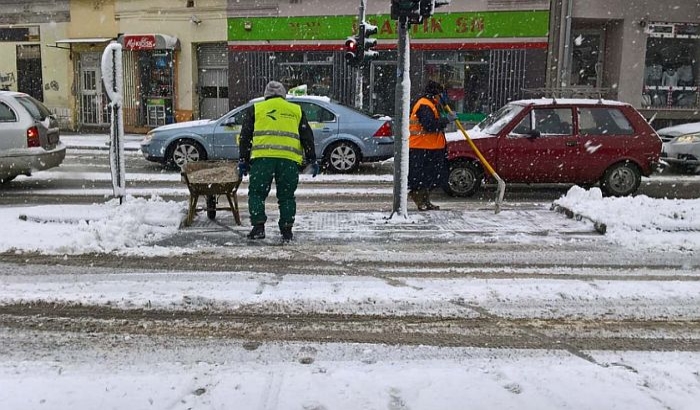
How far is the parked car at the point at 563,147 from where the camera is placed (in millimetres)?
10734

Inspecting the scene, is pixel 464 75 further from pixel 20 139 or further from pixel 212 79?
pixel 20 139

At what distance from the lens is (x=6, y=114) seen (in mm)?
10977

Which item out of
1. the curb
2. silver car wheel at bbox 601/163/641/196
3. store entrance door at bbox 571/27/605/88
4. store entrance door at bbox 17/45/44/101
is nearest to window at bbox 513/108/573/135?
silver car wheel at bbox 601/163/641/196

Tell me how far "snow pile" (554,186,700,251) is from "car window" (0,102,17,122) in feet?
30.0

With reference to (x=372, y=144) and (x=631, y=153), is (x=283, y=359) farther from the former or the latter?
(x=372, y=144)

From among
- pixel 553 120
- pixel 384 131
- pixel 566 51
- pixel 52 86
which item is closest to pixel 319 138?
pixel 384 131

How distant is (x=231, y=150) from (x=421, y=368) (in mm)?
10219

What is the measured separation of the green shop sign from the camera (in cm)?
2091

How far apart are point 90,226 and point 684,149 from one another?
484 inches

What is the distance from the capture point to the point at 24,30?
83.7ft

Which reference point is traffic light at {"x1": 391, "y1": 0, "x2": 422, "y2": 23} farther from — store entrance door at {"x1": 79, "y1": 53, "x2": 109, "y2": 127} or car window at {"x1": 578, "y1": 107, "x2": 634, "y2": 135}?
store entrance door at {"x1": 79, "y1": 53, "x2": 109, "y2": 127}

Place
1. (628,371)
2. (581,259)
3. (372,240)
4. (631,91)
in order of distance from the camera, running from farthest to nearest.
Result: (631,91)
(372,240)
(581,259)
(628,371)

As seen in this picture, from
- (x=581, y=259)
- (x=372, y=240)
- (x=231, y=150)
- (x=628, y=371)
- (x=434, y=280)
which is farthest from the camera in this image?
(x=231, y=150)

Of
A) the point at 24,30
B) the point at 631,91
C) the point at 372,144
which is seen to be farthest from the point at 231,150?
the point at 24,30
